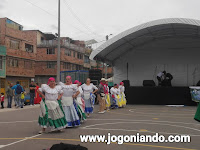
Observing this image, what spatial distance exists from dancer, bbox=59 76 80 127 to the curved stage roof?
11.4m

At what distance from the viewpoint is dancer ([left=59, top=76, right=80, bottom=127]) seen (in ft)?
29.2

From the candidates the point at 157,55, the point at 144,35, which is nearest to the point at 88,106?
the point at 144,35

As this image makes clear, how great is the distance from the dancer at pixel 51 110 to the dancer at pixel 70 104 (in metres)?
0.72

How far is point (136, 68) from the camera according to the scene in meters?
26.4

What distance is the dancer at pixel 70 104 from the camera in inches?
351

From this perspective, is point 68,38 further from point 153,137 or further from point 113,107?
point 153,137

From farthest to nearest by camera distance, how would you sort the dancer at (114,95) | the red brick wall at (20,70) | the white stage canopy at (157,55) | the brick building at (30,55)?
the brick building at (30,55) < the red brick wall at (20,70) < the white stage canopy at (157,55) < the dancer at (114,95)

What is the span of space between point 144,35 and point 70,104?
1471cm

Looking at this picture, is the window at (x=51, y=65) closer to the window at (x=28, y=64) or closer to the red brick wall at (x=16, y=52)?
the red brick wall at (x=16, y=52)

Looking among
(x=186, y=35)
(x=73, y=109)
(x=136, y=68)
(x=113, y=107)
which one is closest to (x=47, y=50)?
(x=136, y=68)

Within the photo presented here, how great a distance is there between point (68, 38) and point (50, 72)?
39.6ft

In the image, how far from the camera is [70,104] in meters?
9.03

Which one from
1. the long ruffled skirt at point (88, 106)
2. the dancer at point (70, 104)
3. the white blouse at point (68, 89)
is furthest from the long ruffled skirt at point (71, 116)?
the long ruffled skirt at point (88, 106)

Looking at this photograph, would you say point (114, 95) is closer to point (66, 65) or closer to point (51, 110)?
point (51, 110)
